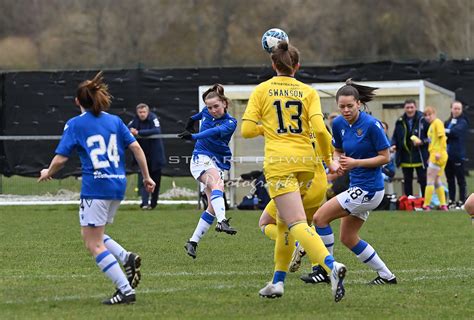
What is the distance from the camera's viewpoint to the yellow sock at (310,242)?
25.9 feet

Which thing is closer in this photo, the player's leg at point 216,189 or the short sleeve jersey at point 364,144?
the short sleeve jersey at point 364,144

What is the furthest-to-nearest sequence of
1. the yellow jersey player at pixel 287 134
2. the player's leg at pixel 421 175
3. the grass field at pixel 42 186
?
the grass field at pixel 42 186, the player's leg at pixel 421 175, the yellow jersey player at pixel 287 134

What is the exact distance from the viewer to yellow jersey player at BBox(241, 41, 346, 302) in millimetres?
8078

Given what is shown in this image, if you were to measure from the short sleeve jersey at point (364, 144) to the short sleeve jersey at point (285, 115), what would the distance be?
874mm

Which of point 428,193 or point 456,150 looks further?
point 456,150

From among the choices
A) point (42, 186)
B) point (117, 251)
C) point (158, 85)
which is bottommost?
point (117, 251)

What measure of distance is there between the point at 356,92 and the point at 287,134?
1045mm

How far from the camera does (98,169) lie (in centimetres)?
789

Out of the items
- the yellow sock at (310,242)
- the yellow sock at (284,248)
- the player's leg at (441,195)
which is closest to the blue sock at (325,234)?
the yellow sock at (284,248)

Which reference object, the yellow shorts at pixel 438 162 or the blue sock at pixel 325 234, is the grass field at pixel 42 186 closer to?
the yellow shorts at pixel 438 162

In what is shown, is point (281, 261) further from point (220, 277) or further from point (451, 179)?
point (451, 179)

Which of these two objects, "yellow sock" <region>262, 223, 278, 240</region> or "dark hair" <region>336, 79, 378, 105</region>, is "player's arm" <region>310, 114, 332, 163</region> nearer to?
"dark hair" <region>336, 79, 378, 105</region>

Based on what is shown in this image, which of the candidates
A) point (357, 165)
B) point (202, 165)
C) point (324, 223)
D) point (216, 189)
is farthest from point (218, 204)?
point (357, 165)

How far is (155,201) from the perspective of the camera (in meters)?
19.6
